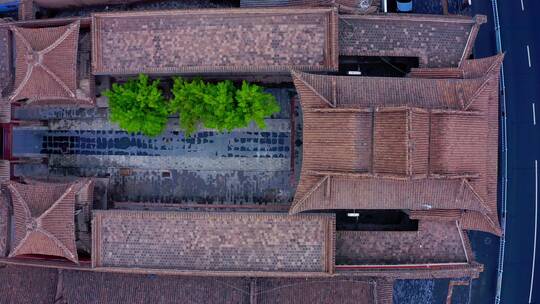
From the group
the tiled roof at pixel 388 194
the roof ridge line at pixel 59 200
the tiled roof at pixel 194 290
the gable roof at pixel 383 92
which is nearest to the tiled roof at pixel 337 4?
the gable roof at pixel 383 92

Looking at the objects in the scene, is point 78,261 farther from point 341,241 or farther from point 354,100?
point 354,100

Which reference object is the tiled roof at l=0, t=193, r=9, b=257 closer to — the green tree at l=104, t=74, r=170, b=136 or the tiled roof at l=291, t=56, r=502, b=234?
the green tree at l=104, t=74, r=170, b=136

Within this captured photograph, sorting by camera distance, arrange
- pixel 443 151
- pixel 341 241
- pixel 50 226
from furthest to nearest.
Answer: pixel 341 241 → pixel 50 226 → pixel 443 151

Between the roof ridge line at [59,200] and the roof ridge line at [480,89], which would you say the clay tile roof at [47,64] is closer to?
the roof ridge line at [59,200]

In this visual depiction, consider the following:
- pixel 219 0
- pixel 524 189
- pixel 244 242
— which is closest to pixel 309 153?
pixel 244 242

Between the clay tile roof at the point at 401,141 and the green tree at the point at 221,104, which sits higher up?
the green tree at the point at 221,104
